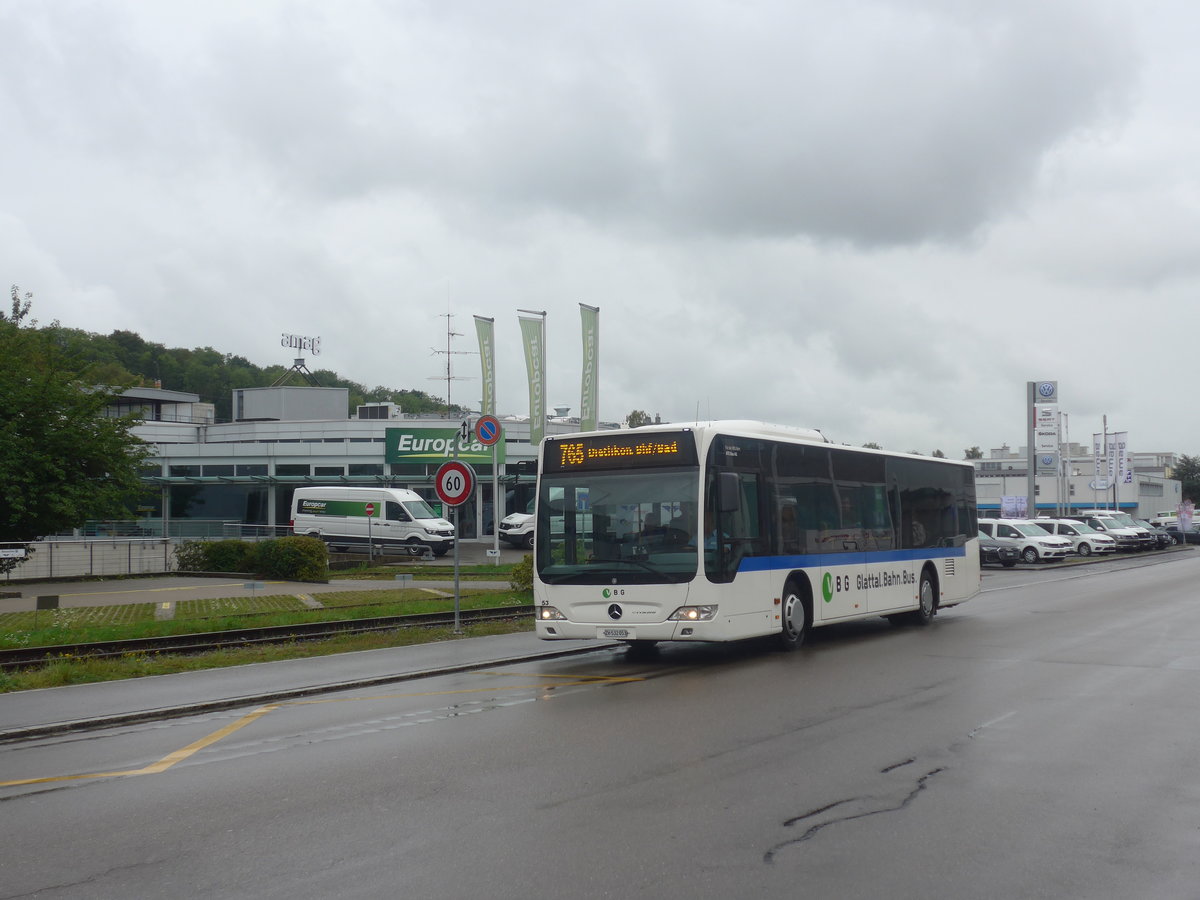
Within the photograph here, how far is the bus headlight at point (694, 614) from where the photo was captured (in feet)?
45.3

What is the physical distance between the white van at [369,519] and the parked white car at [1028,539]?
22.1m

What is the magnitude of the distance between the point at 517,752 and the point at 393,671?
5.59 meters

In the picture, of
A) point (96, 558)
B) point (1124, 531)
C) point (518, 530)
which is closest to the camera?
point (96, 558)

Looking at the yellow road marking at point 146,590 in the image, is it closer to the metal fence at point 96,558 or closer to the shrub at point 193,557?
the shrub at point 193,557

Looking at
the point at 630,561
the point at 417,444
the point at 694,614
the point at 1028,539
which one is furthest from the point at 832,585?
the point at 417,444

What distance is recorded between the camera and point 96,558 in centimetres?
3766

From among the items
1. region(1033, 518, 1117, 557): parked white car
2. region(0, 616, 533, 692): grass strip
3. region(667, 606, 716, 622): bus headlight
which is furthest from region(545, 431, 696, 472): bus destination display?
region(1033, 518, 1117, 557): parked white car

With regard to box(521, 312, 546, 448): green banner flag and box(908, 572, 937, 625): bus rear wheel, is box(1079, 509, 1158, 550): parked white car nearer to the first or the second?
box(521, 312, 546, 448): green banner flag

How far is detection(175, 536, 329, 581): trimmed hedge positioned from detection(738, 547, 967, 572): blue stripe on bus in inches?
776

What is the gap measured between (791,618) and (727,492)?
9.08 feet

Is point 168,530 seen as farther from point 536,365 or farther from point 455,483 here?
point 455,483

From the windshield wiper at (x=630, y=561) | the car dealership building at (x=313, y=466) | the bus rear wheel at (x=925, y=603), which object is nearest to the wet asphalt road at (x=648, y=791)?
the windshield wiper at (x=630, y=561)

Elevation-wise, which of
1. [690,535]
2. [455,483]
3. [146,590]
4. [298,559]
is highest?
[455,483]

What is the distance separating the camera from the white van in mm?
46312
